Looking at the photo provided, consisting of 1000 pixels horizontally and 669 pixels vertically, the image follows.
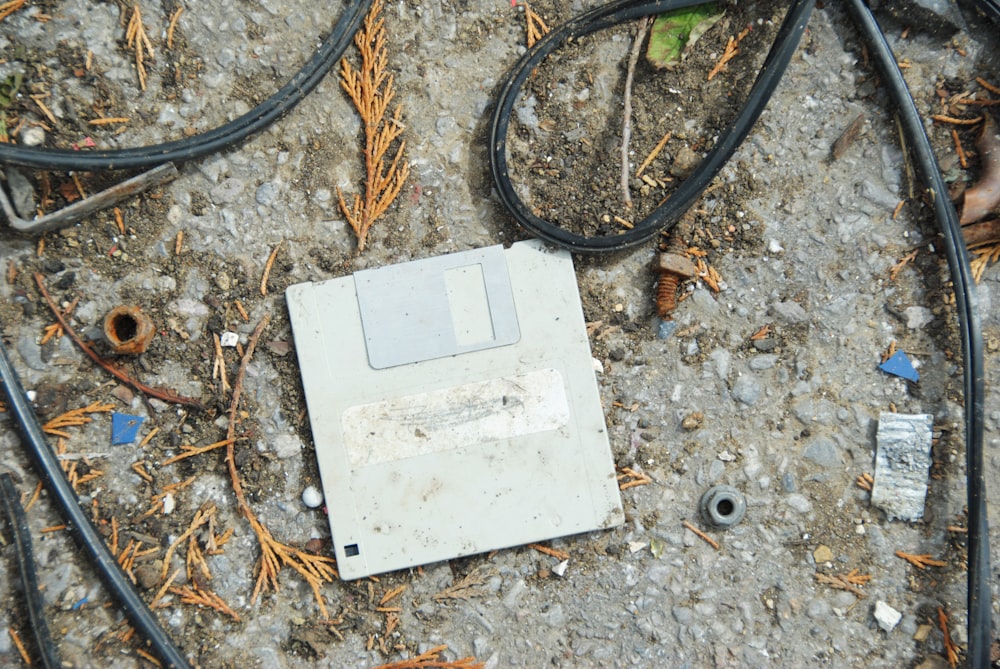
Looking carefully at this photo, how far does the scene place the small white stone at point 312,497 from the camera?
170 centimetres

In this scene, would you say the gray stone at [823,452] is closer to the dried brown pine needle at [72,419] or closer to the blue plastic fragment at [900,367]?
the blue plastic fragment at [900,367]

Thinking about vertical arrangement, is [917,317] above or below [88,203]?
below

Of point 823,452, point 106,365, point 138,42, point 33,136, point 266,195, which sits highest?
point 138,42

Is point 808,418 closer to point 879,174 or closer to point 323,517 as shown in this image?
point 879,174

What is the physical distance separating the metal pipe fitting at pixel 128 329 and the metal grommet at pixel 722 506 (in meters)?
1.45

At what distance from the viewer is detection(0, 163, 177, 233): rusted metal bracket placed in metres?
1.61

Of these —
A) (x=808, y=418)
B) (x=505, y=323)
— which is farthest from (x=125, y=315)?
(x=808, y=418)

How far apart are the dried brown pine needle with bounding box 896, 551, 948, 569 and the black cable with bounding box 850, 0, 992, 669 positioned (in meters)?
0.09

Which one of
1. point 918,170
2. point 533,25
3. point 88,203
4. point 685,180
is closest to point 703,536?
point 685,180

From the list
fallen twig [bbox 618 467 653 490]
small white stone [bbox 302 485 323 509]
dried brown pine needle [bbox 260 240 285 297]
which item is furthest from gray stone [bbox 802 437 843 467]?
dried brown pine needle [bbox 260 240 285 297]

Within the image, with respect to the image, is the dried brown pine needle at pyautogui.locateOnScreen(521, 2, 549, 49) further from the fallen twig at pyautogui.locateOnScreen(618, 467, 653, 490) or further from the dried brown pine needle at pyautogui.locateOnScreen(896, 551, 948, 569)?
the dried brown pine needle at pyautogui.locateOnScreen(896, 551, 948, 569)

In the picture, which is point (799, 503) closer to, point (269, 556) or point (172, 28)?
point (269, 556)

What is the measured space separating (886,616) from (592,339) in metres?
1.02

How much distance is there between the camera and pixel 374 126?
174cm
